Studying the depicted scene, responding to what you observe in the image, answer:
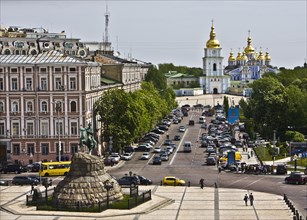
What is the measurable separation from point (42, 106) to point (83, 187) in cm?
2934

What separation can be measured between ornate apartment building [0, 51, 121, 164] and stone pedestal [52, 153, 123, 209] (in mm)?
26730

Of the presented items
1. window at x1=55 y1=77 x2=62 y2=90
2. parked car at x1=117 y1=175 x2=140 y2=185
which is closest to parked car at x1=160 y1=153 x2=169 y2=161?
window at x1=55 y1=77 x2=62 y2=90

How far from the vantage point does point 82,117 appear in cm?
7956

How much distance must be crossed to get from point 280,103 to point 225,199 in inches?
1922

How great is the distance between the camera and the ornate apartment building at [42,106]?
260ft

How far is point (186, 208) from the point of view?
169 ft

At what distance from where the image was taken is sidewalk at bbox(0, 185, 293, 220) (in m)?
48.7

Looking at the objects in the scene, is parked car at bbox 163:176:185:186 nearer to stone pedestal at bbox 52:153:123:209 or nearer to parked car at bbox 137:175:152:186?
parked car at bbox 137:175:152:186

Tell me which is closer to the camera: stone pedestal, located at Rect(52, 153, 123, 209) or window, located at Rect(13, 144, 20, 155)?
stone pedestal, located at Rect(52, 153, 123, 209)

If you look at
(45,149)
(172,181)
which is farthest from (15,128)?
(172,181)

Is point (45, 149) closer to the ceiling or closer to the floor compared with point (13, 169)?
closer to the ceiling

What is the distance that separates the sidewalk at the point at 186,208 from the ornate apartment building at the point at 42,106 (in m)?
20.3

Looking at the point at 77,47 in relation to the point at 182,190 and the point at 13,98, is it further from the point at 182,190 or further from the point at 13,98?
the point at 182,190

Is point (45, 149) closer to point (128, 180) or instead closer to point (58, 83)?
point (58, 83)
